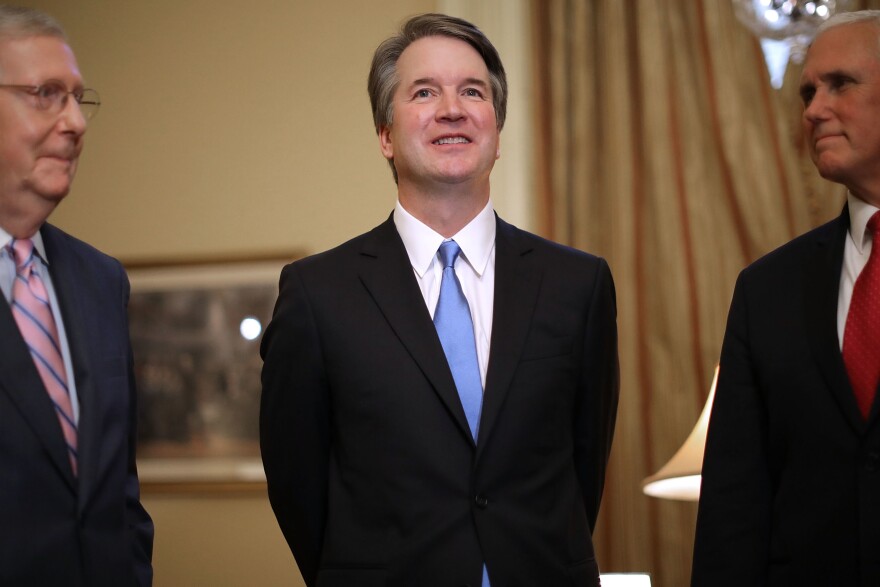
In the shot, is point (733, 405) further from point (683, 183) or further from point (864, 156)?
point (683, 183)

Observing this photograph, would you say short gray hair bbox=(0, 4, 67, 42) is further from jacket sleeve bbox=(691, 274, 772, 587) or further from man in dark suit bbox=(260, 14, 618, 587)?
jacket sleeve bbox=(691, 274, 772, 587)

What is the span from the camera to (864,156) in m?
2.12

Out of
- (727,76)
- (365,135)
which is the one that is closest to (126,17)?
(365,135)

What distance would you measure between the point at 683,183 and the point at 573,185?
42cm

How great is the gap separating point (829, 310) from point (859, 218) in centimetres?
20

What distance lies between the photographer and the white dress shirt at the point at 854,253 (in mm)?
2146

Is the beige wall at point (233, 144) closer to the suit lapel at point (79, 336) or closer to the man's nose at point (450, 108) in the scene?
the man's nose at point (450, 108)

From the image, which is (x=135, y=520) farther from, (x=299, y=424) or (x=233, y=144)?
(x=233, y=144)

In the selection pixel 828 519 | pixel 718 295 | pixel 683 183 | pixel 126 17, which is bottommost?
pixel 828 519

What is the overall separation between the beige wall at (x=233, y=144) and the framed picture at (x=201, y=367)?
9 centimetres

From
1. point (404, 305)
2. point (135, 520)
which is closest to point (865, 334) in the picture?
point (404, 305)

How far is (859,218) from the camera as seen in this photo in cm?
216

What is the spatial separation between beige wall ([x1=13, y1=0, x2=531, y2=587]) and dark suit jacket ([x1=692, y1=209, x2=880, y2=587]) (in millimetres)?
2158

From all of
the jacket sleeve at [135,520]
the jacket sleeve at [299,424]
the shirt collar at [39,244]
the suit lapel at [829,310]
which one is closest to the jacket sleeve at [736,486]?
the suit lapel at [829,310]
